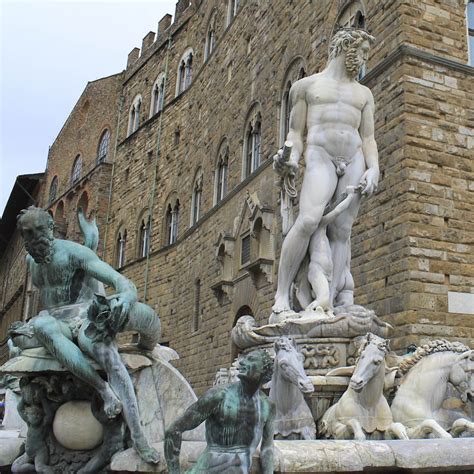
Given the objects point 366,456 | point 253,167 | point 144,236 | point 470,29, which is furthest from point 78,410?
point 144,236

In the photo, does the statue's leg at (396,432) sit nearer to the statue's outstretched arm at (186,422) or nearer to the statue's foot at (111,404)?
the statue's outstretched arm at (186,422)

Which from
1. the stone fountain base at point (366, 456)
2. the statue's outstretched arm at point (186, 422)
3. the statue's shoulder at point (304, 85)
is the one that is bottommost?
the stone fountain base at point (366, 456)

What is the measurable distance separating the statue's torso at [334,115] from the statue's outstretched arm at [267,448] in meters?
3.61

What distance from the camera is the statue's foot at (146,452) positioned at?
2.29 metres

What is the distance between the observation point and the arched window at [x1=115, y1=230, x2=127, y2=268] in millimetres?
28977

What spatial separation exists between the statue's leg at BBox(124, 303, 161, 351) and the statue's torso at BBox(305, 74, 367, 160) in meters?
3.48

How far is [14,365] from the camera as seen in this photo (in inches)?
94.3

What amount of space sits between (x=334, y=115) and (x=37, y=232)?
12.1ft

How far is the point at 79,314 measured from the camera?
259cm

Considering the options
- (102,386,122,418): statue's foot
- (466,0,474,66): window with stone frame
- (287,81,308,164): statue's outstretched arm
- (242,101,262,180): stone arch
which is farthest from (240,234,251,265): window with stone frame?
(102,386,122,418): statue's foot

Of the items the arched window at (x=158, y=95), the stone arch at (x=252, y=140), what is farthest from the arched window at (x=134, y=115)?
the stone arch at (x=252, y=140)

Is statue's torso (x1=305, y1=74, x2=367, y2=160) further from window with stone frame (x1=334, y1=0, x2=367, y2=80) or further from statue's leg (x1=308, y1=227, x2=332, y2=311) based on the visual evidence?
window with stone frame (x1=334, y1=0, x2=367, y2=80)

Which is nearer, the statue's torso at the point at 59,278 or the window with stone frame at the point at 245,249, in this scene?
the statue's torso at the point at 59,278

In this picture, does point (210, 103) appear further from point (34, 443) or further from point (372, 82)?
point (34, 443)
